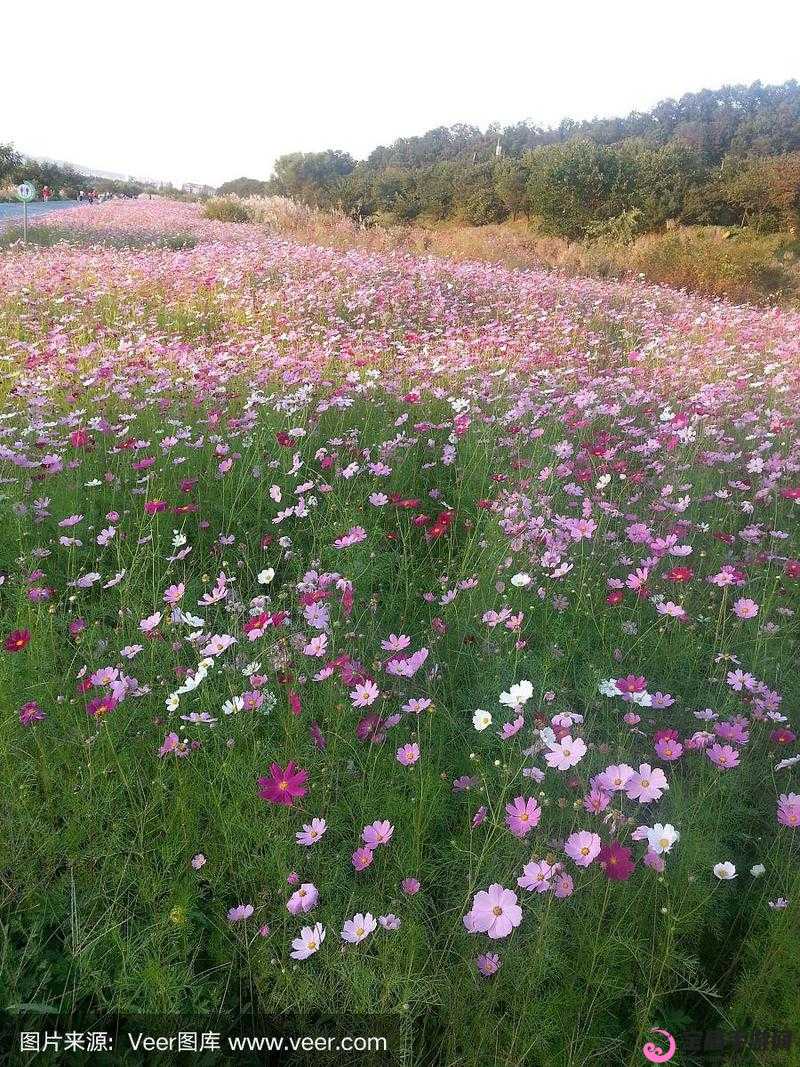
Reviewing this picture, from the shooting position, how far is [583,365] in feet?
16.2

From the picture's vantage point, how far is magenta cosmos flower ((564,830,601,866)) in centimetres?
123

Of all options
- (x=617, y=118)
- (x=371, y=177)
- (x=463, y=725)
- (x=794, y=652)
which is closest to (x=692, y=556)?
(x=794, y=652)

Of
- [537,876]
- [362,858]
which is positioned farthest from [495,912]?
[362,858]

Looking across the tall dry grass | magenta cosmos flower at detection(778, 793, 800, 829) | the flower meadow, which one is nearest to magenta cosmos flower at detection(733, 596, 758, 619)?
the flower meadow

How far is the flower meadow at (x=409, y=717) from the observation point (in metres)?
1.30

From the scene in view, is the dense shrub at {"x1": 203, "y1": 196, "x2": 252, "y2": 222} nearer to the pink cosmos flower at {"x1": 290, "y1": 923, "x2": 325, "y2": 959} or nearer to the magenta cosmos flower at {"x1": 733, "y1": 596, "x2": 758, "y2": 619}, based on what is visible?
the magenta cosmos flower at {"x1": 733, "y1": 596, "x2": 758, "y2": 619}

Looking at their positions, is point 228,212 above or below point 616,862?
above

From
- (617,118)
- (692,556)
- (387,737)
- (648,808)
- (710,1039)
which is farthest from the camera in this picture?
(617,118)

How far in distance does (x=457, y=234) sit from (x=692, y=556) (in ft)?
50.6

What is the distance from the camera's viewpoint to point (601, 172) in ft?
61.7

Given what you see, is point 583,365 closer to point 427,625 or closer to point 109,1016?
point 427,625

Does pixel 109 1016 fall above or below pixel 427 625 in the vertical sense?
below

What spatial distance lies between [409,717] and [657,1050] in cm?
90

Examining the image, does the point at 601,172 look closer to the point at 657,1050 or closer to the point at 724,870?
the point at 724,870
